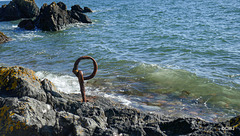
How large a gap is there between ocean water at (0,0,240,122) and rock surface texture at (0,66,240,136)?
2.72 m

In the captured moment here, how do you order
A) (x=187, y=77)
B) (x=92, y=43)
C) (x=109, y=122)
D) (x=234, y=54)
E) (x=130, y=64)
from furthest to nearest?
(x=92, y=43) < (x=234, y=54) < (x=130, y=64) < (x=187, y=77) < (x=109, y=122)

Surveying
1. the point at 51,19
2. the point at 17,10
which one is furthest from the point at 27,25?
the point at 17,10

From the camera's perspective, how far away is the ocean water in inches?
284

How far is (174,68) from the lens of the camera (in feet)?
33.7

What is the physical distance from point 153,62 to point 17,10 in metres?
25.1

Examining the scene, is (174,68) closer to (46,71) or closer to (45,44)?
(46,71)

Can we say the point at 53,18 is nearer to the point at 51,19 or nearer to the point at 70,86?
the point at 51,19

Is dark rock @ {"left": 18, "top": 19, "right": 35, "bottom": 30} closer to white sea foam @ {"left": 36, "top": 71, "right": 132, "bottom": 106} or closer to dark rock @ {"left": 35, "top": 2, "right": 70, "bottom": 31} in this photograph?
dark rock @ {"left": 35, "top": 2, "right": 70, "bottom": 31}

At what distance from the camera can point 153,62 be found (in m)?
11.3

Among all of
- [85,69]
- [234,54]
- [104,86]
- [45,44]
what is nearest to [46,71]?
[85,69]

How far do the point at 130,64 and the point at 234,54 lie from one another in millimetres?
5309

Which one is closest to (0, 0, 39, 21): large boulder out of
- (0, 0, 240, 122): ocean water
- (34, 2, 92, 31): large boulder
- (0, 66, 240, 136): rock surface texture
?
(34, 2, 92, 31): large boulder

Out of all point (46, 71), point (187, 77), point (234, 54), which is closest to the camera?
point (187, 77)

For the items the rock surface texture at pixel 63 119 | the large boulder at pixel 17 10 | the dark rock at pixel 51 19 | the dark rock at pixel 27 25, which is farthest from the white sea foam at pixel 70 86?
the large boulder at pixel 17 10
